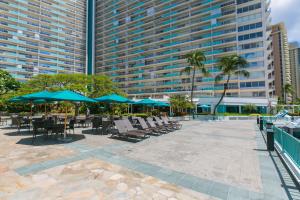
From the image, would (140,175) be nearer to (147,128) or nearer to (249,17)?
(147,128)

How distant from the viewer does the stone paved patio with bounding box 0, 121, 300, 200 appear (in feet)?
12.5

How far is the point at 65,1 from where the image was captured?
80062mm

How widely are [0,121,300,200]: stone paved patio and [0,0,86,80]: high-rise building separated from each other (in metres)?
74.2

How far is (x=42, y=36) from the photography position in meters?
71.6

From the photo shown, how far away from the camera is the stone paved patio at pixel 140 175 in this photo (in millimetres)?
3801

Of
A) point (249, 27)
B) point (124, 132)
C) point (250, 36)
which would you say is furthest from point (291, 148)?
point (249, 27)

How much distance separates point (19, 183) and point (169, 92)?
55.3m

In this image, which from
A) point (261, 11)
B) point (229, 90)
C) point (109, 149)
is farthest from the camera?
point (229, 90)

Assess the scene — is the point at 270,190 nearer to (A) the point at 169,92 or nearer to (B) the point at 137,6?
(A) the point at 169,92

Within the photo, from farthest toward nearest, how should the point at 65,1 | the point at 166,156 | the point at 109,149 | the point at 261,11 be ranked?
the point at 65,1 < the point at 261,11 < the point at 109,149 < the point at 166,156

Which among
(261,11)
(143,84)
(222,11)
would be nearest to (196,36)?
(222,11)

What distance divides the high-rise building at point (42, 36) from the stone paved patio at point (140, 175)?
74.2 metres

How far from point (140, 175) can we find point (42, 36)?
85.8 metres

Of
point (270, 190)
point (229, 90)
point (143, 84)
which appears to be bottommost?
point (270, 190)
